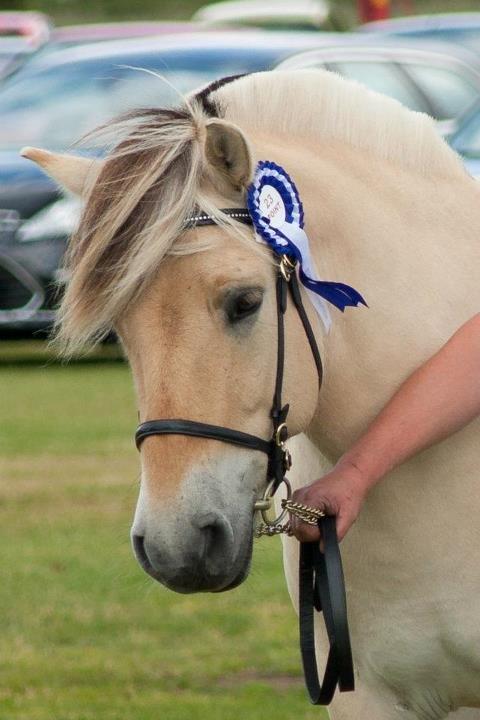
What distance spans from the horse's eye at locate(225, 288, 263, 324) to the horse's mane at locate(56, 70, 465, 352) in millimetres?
110

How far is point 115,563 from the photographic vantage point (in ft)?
20.6

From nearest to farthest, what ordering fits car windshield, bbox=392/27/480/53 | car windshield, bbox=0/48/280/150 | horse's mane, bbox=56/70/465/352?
1. horse's mane, bbox=56/70/465/352
2. car windshield, bbox=0/48/280/150
3. car windshield, bbox=392/27/480/53

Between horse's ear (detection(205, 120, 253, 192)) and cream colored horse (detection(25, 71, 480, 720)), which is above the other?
horse's ear (detection(205, 120, 253, 192))

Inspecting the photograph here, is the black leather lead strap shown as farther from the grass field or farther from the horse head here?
the grass field

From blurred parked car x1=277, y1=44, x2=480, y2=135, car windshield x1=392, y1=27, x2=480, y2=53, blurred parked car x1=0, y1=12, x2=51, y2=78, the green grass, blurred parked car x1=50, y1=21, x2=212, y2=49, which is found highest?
blurred parked car x1=277, y1=44, x2=480, y2=135

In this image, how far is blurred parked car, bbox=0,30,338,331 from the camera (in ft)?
35.2

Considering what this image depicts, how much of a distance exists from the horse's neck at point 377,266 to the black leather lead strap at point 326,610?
0.23m

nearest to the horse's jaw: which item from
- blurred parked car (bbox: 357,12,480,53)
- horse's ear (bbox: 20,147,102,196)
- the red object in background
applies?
horse's ear (bbox: 20,147,102,196)

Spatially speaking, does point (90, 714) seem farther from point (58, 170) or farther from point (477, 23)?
point (477, 23)

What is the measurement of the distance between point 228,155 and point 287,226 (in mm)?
175

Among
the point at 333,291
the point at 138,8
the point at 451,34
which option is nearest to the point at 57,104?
the point at 451,34

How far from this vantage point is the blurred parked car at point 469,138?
988 cm

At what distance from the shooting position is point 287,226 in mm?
2852

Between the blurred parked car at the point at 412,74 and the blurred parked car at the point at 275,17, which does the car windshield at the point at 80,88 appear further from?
the blurred parked car at the point at 275,17
